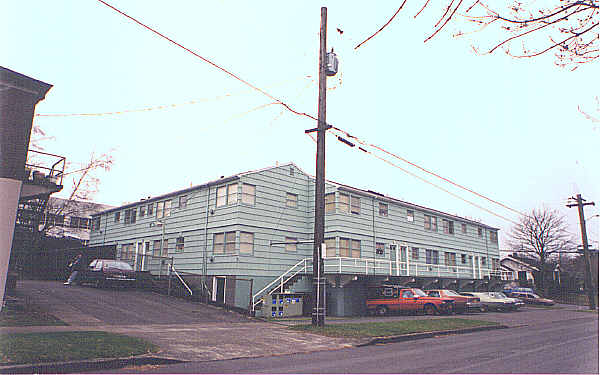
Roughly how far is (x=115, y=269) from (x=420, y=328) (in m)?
17.5

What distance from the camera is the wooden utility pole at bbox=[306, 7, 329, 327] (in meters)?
15.1

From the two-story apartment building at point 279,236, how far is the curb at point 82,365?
11.3 metres

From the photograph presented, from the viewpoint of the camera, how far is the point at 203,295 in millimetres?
22875

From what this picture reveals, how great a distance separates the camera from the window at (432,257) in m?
32.1

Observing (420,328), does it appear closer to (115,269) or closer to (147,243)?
(115,269)

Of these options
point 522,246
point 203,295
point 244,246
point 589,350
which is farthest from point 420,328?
point 522,246

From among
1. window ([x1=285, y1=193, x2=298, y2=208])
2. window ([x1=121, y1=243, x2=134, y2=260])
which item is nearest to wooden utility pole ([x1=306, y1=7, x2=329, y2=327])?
window ([x1=285, y1=193, x2=298, y2=208])

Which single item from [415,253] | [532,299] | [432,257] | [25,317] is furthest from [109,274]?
[532,299]

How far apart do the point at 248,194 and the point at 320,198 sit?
29.4 feet

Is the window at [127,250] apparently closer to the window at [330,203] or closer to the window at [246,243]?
the window at [246,243]

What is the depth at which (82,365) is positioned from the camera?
25.6ft

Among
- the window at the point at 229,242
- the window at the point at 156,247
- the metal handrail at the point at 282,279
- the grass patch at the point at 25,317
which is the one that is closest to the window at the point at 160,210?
the window at the point at 156,247

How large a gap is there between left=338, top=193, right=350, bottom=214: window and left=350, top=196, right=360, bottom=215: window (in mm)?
352

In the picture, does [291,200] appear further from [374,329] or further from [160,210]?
[374,329]
